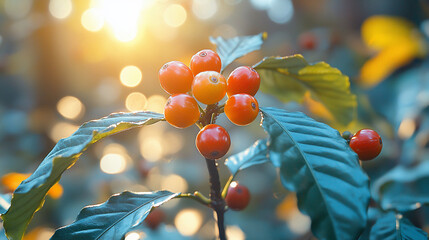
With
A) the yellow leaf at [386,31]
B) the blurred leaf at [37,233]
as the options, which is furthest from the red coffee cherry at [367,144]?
the yellow leaf at [386,31]

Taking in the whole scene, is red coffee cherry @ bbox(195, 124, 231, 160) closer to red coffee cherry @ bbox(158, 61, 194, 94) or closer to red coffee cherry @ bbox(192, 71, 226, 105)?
red coffee cherry @ bbox(192, 71, 226, 105)

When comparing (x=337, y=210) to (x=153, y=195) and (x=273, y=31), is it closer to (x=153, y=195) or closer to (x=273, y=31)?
(x=153, y=195)

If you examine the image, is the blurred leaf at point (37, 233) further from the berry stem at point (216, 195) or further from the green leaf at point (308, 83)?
the green leaf at point (308, 83)

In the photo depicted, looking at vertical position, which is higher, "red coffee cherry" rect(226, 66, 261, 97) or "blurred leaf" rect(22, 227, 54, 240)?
"red coffee cherry" rect(226, 66, 261, 97)

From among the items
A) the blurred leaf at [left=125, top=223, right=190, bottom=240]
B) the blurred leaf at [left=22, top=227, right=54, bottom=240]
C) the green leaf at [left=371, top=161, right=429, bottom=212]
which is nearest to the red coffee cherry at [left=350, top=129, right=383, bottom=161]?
the green leaf at [left=371, top=161, right=429, bottom=212]

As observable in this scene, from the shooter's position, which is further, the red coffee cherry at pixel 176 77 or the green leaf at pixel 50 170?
the red coffee cherry at pixel 176 77

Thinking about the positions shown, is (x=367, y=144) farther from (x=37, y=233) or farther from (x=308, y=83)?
(x=37, y=233)
